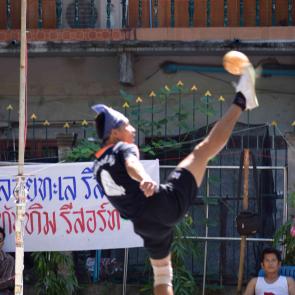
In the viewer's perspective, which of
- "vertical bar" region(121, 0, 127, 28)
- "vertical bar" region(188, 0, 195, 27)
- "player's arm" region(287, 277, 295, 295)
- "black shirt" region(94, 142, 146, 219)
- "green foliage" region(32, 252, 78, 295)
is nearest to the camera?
"black shirt" region(94, 142, 146, 219)

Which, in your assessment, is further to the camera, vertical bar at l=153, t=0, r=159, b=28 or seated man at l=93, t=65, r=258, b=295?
vertical bar at l=153, t=0, r=159, b=28

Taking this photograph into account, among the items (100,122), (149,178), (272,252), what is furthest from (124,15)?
(149,178)

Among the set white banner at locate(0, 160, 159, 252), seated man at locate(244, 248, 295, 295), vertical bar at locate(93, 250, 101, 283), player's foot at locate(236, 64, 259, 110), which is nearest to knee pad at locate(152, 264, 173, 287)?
player's foot at locate(236, 64, 259, 110)

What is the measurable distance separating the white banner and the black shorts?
3.74m

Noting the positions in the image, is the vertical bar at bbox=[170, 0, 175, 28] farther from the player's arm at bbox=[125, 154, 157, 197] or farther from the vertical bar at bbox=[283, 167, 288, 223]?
the player's arm at bbox=[125, 154, 157, 197]

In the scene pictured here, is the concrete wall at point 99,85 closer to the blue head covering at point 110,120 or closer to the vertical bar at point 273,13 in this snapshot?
the vertical bar at point 273,13

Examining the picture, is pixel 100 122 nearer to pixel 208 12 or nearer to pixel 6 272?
pixel 6 272

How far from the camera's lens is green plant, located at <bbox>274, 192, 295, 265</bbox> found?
937cm

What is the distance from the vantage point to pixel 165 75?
11.6 m

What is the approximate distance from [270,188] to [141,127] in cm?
159

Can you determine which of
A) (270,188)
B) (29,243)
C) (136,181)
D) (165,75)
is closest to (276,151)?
(270,188)

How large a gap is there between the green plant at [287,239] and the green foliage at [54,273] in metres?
2.22

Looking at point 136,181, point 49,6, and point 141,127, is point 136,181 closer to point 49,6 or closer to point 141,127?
point 141,127

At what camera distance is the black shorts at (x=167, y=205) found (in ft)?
18.6
